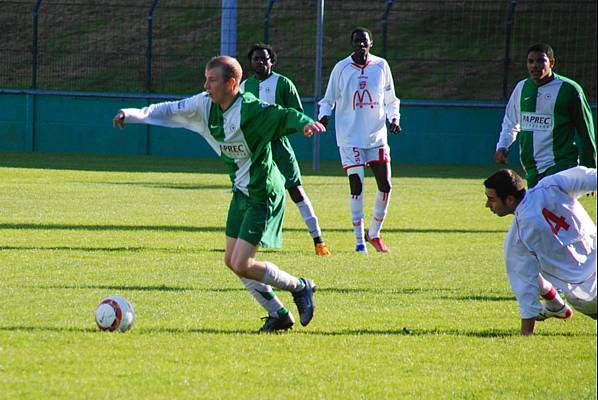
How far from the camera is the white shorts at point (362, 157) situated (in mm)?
12859

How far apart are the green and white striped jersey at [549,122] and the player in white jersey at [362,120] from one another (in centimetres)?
248

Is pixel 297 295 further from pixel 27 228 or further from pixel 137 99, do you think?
pixel 137 99

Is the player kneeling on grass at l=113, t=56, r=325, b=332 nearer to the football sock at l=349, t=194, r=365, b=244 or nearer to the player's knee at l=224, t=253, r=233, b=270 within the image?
the player's knee at l=224, t=253, r=233, b=270

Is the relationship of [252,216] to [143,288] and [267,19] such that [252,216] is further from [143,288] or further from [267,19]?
[267,19]

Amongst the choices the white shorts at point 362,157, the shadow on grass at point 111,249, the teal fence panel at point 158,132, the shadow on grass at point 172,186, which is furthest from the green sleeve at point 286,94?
the teal fence panel at point 158,132

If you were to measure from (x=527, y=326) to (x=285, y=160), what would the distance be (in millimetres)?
4923

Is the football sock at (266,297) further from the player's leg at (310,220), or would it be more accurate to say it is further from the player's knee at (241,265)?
the player's leg at (310,220)

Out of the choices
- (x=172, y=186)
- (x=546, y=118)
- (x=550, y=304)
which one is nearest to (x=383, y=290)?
(x=550, y=304)

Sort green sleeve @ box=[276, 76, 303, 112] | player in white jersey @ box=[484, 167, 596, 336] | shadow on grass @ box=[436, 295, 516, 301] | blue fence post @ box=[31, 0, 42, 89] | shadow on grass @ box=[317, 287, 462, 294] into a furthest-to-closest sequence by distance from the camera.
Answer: blue fence post @ box=[31, 0, 42, 89], green sleeve @ box=[276, 76, 303, 112], shadow on grass @ box=[317, 287, 462, 294], shadow on grass @ box=[436, 295, 516, 301], player in white jersey @ box=[484, 167, 596, 336]

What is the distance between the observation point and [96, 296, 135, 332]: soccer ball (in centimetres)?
747

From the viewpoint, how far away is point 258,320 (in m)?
8.21

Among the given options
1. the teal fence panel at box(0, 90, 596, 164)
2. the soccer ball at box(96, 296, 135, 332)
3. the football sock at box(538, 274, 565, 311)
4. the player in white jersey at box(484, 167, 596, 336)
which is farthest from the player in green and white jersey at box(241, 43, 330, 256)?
the teal fence panel at box(0, 90, 596, 164)

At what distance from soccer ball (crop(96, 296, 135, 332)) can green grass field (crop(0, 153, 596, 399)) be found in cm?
11

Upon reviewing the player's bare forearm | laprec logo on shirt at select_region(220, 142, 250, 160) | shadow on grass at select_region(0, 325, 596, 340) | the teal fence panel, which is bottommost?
the teal fence panel
